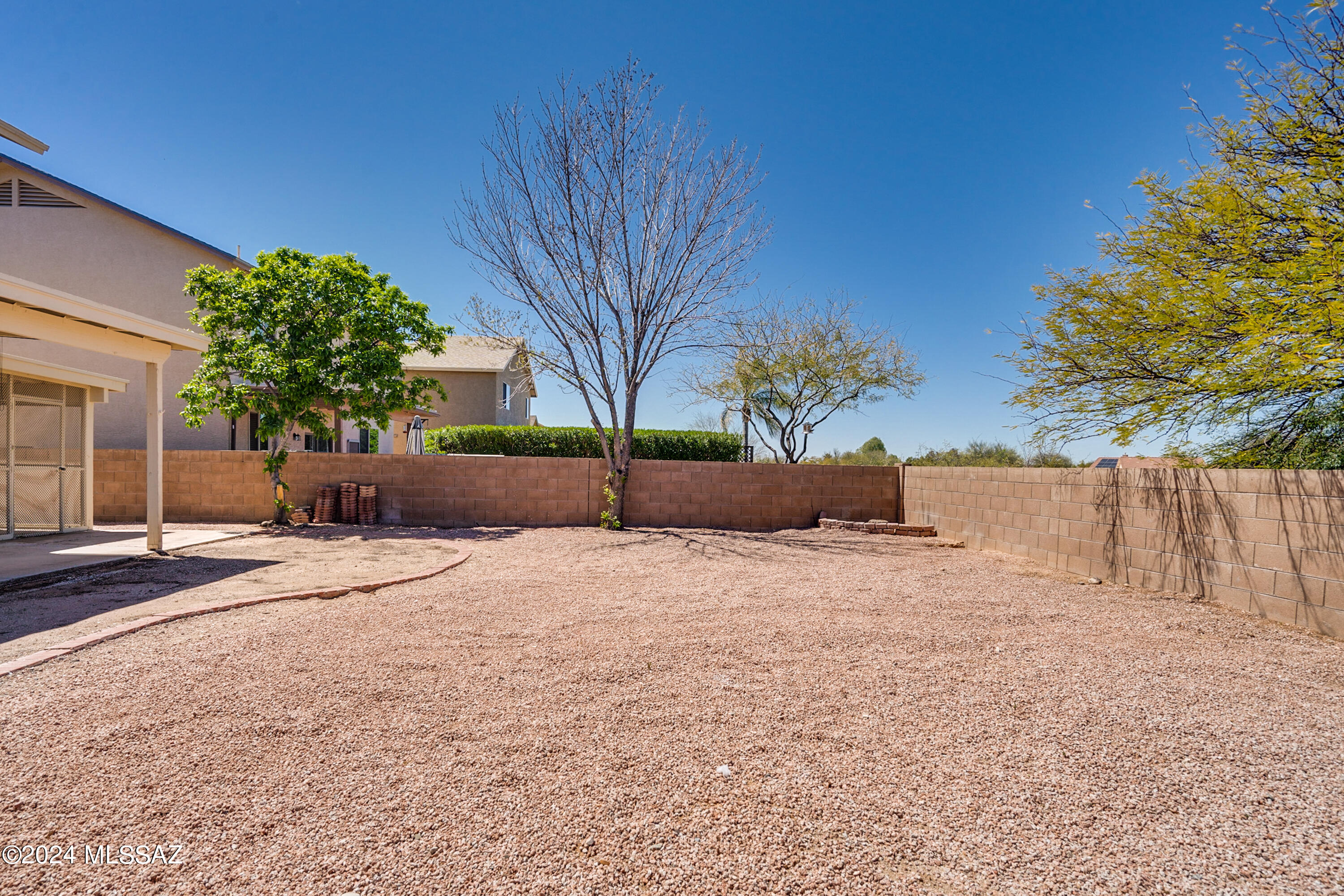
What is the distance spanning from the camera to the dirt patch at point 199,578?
162 inches

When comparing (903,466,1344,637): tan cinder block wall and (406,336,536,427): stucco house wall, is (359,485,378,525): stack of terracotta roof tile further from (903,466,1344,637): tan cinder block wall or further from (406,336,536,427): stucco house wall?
(406,336,536,427): stucco house wall

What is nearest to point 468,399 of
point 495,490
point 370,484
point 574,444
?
point 574,444

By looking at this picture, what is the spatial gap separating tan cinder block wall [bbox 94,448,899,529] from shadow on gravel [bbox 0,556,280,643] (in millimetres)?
3725

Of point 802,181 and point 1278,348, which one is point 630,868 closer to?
point 1278,348

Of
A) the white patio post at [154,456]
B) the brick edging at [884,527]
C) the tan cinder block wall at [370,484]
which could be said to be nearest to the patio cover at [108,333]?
the white patio post at [154,456]

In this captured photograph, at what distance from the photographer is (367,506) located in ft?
33.3

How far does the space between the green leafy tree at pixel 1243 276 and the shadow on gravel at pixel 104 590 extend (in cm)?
1000

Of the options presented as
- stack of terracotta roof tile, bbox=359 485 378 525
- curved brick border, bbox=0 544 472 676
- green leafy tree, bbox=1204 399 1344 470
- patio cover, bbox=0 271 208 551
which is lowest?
curved brick border, bbox=0 544 472 676

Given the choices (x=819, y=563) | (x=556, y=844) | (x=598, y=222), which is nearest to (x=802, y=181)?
(x=598, y=222)

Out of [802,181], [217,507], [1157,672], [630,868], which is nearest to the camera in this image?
[630,868]

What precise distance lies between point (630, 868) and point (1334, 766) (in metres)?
3.08

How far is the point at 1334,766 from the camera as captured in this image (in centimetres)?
248

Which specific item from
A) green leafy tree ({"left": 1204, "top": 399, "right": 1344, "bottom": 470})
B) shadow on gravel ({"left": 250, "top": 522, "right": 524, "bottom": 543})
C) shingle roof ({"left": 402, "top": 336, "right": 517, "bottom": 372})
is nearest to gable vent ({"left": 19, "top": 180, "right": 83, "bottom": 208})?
shingle roof ({"left": 402, "top": 336, "right": 517, "bottom": 372})

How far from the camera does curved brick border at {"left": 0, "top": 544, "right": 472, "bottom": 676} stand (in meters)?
3.32
